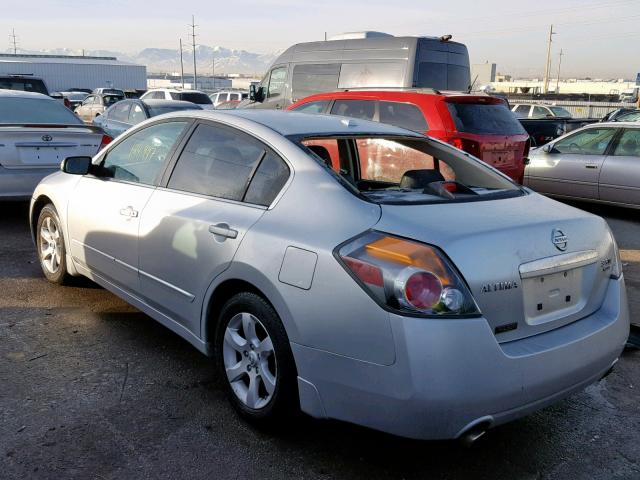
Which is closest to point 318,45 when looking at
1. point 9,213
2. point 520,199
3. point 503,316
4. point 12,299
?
point 9,213

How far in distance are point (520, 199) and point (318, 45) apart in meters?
9.61

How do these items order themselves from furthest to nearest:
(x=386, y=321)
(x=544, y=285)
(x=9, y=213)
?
(x=9, y=213), (x=544, y=285), (x=386, y=321)

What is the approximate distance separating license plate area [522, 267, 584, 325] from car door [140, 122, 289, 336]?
122 centimetres

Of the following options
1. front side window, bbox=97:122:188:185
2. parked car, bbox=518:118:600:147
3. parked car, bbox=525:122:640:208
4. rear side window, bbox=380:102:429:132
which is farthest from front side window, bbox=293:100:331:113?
parked car, bbox=518:118:600:147

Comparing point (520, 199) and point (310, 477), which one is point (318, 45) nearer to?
point (520, 199)

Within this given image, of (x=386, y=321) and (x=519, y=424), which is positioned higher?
(x=386, y=321)

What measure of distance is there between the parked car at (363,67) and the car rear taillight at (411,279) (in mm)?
8750

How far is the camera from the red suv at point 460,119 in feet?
23.2

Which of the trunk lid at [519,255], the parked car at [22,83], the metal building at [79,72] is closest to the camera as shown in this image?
the trunk lid at [519,255]

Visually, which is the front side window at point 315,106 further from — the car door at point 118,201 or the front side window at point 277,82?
the car door at point 118,201

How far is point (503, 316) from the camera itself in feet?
8.22

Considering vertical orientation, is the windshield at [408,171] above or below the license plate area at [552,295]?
above

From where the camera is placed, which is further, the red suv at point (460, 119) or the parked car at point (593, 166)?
the parked car at point (593, 166)

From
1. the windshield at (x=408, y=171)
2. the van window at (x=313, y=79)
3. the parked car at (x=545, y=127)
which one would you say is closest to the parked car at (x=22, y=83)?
the van window at (x=313, y=79)
